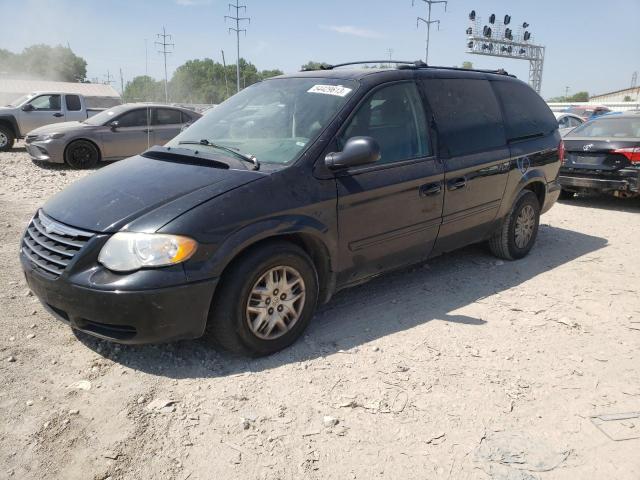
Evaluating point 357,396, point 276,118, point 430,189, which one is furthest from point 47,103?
point 357,396

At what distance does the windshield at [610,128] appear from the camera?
8.19 m

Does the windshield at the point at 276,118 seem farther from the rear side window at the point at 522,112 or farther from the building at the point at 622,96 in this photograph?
the building at the point at 622,96

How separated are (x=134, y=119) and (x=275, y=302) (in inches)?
402

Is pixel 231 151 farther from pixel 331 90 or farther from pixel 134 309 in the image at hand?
pixel 134 309

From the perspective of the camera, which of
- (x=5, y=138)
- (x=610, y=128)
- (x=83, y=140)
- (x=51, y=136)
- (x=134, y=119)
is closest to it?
(x=610, y=128)

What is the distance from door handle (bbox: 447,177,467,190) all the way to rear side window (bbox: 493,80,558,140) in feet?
3.13

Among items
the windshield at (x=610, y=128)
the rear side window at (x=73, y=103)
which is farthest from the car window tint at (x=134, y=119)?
the windshield at (x=610, y=128)

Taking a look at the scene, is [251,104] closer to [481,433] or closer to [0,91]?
[481,433]

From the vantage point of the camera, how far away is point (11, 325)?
3.63 m

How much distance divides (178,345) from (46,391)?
0.79 m

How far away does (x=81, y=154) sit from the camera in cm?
1145

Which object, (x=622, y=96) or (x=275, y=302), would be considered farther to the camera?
(x=622, y=96)

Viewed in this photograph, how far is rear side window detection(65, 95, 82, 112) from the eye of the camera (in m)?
15.9

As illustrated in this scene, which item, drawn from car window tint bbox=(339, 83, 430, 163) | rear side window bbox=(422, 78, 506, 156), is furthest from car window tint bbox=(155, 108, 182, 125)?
car window tint bbox=(339, 83, 430, 163)
